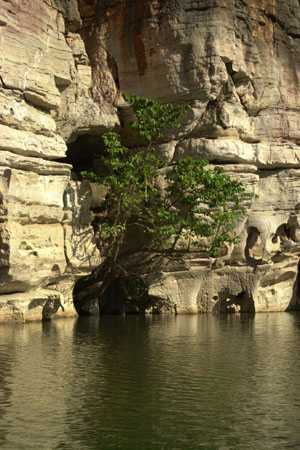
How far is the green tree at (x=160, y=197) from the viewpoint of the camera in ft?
88.6

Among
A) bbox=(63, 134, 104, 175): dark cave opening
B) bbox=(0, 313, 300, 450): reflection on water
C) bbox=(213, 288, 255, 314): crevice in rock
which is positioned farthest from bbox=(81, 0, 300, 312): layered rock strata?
bbox=(0, 313, 300, 450): reflection on water

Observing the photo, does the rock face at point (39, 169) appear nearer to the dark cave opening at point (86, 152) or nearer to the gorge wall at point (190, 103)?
the gorge wall at point (190, 103)

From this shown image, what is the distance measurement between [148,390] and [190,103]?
1944 cm

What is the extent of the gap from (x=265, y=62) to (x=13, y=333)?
1763cm

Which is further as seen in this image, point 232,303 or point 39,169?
point 232,303

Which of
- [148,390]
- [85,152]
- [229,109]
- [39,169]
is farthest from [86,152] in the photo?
[148,390]

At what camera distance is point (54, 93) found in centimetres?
2569

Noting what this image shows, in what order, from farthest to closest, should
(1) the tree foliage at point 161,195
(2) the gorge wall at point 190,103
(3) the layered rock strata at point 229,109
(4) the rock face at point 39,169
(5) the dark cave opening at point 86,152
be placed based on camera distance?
(5) the dark cave opening at point 86,152 → (3) the layered rock strata at point 229,109 → (1) the tree foliage at point 161,195 → (2) the gorge wall at point 190,103 → (4) the rock face at point 39,169

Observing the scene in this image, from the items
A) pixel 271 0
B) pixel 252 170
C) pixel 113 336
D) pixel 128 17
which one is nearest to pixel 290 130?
pixel 252 170

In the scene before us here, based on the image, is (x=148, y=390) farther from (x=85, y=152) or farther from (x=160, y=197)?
(x=85, y=152)

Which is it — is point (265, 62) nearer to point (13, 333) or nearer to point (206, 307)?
point (206, 307)

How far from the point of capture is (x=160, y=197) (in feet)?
94.0

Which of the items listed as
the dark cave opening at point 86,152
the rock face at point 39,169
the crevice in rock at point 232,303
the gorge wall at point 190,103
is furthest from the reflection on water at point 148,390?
the dark cave opening at point 86,152

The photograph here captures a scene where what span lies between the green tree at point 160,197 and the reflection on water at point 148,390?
23.4ft
